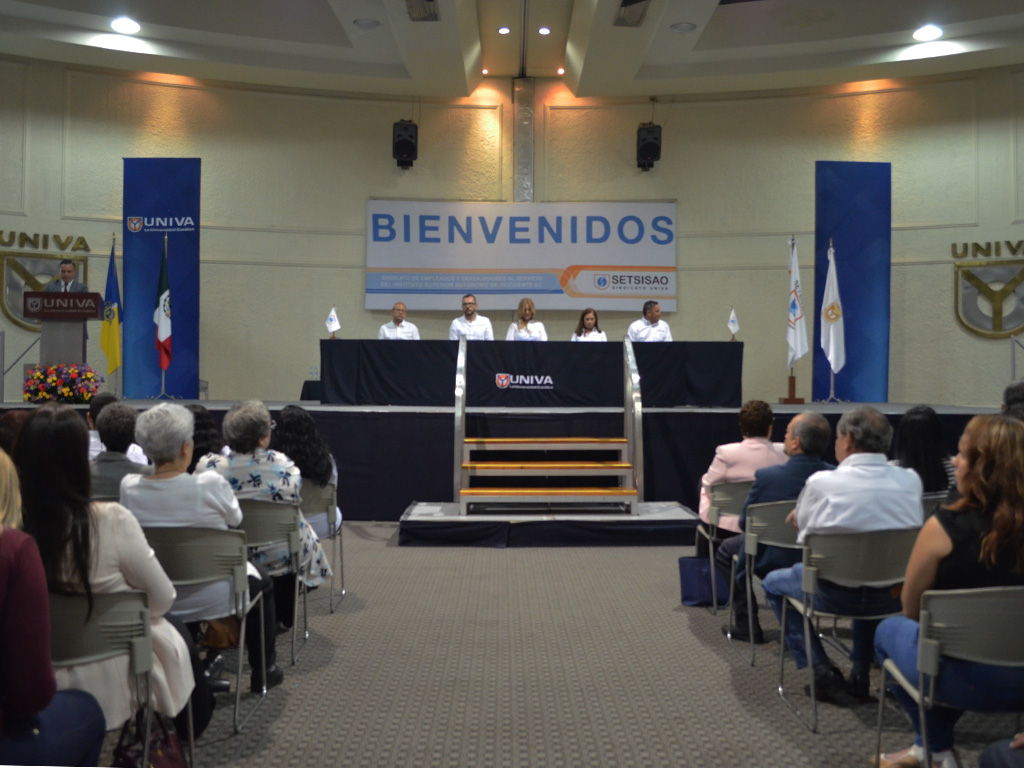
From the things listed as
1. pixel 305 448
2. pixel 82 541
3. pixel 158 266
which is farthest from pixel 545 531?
pixel 158 266

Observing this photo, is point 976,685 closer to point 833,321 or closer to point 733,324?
point 833,321

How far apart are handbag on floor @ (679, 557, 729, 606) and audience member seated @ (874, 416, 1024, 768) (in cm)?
235

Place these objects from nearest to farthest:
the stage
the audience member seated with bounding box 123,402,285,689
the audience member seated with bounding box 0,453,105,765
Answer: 1. the audience member seated with bounding box 0,453,105,765
2. the audience member seated with bounding box 123,402,285,689
3. the stage

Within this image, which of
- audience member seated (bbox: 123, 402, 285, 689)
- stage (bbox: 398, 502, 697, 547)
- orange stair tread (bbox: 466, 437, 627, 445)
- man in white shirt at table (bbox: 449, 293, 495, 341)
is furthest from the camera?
man in white shirt at table (bbox: 449, 293, 495, 341)

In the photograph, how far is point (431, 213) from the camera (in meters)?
11.6

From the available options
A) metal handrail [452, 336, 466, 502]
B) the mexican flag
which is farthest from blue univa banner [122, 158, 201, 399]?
metal handrail [452, 336, 466, 502]

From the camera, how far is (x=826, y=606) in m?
2.98

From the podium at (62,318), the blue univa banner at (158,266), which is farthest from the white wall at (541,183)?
the podium at (62,318)

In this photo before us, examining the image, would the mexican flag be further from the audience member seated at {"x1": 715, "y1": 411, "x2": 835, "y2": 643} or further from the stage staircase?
the audience member seated at {"x1": 715, "y1": 411, "x2": 835, "y2": 643}

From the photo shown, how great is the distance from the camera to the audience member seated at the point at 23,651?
1.63 m

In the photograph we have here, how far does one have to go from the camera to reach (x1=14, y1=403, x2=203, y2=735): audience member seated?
1.95 metres

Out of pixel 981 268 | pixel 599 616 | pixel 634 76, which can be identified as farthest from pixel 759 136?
pixel 599 616

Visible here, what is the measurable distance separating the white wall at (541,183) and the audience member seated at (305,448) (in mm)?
7308

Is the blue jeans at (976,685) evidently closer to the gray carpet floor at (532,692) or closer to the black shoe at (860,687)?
the gray carpet floor at (532,692)
